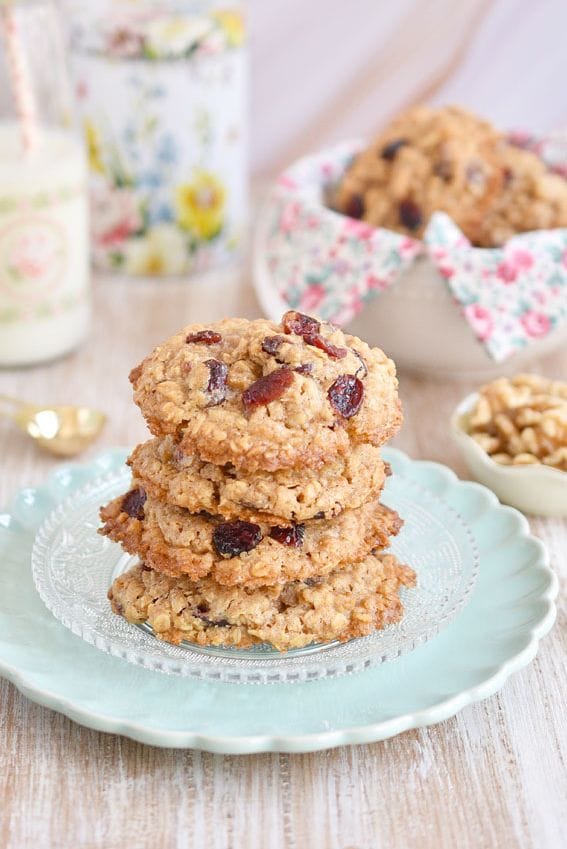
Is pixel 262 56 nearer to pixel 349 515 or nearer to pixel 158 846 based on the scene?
pixel 349 515

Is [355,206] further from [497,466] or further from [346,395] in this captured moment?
[346,395]

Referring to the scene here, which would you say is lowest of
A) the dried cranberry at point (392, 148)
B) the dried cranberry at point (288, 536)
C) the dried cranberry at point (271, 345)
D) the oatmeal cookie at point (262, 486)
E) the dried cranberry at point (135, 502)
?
the dried cranberry at point (135, 502)

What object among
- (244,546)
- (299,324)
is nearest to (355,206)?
(299,324)

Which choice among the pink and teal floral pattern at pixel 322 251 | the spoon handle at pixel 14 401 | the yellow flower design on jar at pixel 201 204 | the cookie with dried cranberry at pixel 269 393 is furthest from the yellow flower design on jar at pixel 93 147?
the cookie with dried cranberry at pixel 269 393

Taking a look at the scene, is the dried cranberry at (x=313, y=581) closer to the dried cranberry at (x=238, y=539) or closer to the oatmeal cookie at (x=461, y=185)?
the dried cranberry at (x=238, y=539)

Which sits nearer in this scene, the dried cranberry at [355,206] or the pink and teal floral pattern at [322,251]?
the pink and teal floral pattern at [322,251]

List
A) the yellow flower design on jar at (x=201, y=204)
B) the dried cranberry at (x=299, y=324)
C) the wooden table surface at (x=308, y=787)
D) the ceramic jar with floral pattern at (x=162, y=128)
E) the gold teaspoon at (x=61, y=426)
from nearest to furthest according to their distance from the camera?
the wooden table surface at (x=308, y=787), the dried cranberry at (x=299, y=324), the gold teaspoon at (x=61, y=426), the ceramic jar with floral pattern at (x=162, y=128), the yellow flower design on jar at (x=201, y=204)
